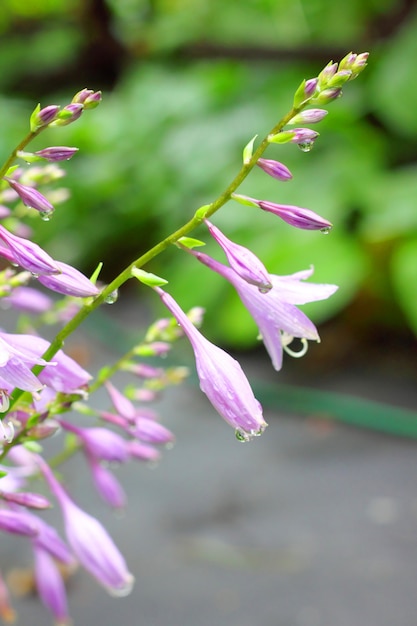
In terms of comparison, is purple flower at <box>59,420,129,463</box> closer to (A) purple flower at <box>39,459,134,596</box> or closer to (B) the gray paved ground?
(A) purple flower at <box>39,459,134,596</box>

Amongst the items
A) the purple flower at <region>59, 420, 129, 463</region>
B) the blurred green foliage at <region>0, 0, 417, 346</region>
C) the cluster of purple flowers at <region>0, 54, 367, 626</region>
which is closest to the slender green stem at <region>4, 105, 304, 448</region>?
the cluster of purple flowers at <region>0, 54, 367, 626</region>

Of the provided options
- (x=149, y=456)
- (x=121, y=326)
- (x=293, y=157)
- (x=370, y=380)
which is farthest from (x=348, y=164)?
(x=149, y=456)

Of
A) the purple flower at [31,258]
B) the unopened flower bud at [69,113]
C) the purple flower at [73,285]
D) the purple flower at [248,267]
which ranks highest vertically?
the unopened flower bud at [69,113]

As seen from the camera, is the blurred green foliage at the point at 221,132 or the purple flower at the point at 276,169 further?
the blurred green foliage at the point at 221,132

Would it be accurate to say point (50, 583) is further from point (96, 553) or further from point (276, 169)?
point (276, 169)

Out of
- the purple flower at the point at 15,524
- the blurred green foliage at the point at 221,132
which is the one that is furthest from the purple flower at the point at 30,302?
the blurred green foliage at the point at 221,132

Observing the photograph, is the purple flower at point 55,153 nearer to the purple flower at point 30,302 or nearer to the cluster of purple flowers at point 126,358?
the cluster of purple flowers at point 126,358

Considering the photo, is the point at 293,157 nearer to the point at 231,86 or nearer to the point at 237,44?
the point at 231,86
